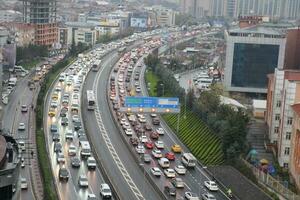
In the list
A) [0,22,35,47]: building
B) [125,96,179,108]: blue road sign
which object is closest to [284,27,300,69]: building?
[125,96,179,108]: blue road sign

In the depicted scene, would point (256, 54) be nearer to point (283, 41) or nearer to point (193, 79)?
point (283, 41)

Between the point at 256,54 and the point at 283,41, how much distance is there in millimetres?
1295

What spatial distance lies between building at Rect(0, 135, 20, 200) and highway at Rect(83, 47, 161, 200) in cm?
482

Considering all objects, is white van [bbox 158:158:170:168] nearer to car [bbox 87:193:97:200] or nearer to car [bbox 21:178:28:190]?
car [bbox 87:193:97:200]

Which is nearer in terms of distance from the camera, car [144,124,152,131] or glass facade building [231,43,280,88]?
car [144,124,152,131]

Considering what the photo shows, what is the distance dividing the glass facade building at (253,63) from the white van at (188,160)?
12.2m

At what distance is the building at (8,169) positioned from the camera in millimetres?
8453

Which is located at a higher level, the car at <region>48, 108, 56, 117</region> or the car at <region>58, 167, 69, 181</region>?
the car at <region>58, 167, 69, 181</region>

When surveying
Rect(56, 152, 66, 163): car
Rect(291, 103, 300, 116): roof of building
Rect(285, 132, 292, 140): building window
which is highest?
Rect(291, 103, 300, 116): roof of building

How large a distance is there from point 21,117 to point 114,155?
209 inches

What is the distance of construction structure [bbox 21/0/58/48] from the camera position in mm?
38938

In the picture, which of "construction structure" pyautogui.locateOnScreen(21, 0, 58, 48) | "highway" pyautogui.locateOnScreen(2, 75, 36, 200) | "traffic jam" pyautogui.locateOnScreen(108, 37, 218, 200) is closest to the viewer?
"traffic jam" pyautogui.locateOnScreen(108, 37, 218, 200)

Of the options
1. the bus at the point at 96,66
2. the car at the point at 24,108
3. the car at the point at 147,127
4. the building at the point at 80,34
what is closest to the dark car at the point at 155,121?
the car at the point at 147,127

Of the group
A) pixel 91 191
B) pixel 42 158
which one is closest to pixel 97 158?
pixel 42 158
